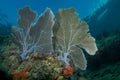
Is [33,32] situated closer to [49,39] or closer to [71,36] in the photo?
[49,39]

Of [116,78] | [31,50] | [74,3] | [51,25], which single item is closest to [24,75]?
[31,50]

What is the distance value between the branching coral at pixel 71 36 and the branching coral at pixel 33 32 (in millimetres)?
270

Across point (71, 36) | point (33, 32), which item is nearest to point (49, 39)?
point (33, 32)

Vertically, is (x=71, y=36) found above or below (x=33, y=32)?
below

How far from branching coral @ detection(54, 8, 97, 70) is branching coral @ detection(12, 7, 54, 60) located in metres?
0.27

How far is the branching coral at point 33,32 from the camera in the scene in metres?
6.31

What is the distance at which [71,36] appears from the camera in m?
6.45

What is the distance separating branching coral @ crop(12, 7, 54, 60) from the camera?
6312 millimetres

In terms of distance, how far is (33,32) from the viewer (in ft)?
20.9

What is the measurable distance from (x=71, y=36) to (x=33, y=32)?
1.23 meters

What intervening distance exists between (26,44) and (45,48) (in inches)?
25.2

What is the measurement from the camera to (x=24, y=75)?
5.20 meters

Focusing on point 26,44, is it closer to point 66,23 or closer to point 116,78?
point 66,23

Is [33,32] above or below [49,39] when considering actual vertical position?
above
